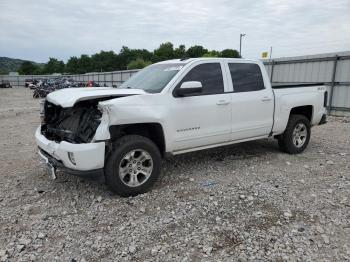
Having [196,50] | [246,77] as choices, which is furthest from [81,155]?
[196,50]

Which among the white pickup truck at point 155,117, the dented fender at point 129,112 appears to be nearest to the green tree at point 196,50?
the white pickup truck at point 155,117

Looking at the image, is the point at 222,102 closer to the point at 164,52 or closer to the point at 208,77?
the point at 208,77

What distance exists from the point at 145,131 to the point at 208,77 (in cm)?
137

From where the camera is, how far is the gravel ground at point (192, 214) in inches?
124

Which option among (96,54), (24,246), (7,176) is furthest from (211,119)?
(96,54)

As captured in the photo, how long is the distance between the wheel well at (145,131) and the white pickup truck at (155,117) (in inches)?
0.6

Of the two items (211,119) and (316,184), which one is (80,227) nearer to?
(211,119)

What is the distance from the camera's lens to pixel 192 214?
3867 mm

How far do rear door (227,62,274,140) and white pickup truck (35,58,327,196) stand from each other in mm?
17

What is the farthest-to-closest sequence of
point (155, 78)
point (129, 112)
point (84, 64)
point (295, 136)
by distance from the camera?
point (84, 64) < point (295, 136) < point (155, 78) < point (129, 112)

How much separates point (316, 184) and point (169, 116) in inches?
96.4

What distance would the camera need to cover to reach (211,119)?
Answer: 16.4ft

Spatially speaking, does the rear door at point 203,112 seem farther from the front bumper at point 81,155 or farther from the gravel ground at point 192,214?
the front bumper at point 81,155

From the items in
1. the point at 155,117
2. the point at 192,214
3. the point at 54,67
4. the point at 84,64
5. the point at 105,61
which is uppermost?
the point at 105,61
